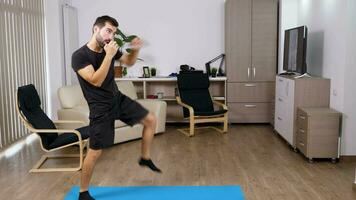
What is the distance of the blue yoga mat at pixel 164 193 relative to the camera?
3.41 metres

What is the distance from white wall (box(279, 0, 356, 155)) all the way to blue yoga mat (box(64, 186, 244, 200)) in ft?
5.52

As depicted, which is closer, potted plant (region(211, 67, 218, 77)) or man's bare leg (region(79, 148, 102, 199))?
man's bare leg (region(79, 148, 102, 199))

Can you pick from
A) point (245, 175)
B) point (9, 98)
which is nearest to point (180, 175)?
point (245, 175)

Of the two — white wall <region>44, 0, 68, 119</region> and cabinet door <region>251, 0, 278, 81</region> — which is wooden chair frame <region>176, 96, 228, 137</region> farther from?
white wall <region>44, 0, 68, 119</region>

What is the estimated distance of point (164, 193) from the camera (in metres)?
3.51

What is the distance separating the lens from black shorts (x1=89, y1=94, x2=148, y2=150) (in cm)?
321

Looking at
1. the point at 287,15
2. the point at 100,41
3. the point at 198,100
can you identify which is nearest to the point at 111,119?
the point at 100,41

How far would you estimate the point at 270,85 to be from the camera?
6.62 meters

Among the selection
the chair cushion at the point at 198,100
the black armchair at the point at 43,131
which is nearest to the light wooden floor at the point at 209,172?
the black armchair at the point at 43,131

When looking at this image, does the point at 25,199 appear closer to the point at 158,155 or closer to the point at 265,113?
the point at 158,155

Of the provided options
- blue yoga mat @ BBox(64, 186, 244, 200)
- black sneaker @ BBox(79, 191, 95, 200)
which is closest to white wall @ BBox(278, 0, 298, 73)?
blue yoga mat @ BBox(64, 186, 244, 200)

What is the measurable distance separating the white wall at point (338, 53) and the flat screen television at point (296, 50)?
260 mm

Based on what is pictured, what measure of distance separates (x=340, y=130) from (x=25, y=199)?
336 cm

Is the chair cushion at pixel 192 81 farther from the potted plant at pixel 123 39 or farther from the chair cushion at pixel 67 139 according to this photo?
the chair cushion at pixel 67 139
